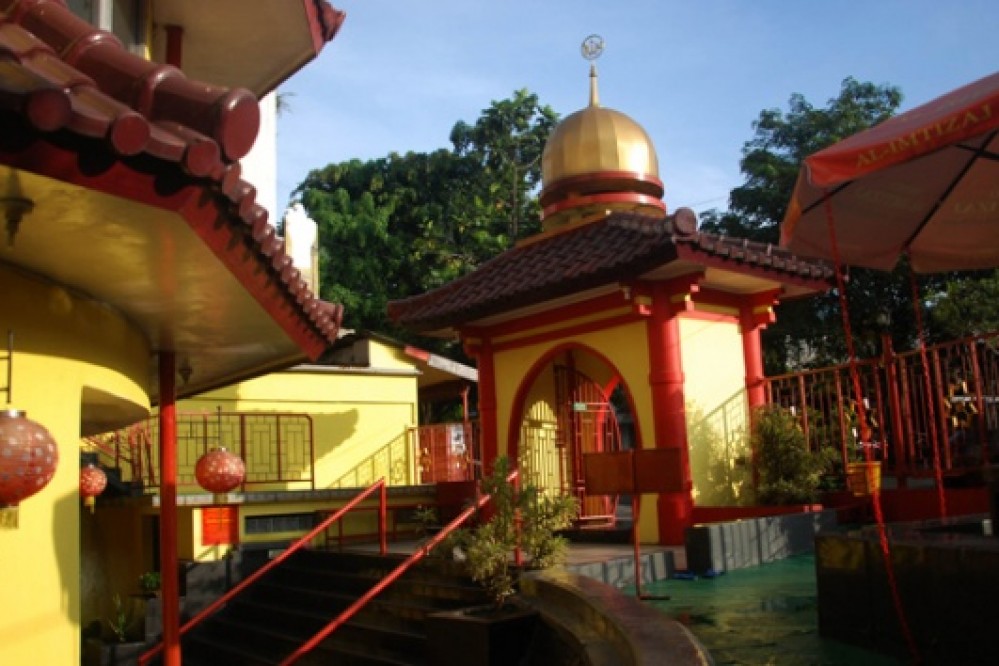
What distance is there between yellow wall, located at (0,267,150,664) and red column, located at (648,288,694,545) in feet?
26.1

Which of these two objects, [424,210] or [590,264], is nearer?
[590,264]

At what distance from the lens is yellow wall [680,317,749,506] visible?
39.8ft

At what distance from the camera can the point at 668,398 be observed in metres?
11.9

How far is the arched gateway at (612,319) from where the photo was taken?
1180cm

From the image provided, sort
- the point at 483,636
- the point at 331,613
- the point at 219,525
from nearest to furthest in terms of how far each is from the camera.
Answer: the point at 483,636 → the point at 331,613 → the point at 219,525

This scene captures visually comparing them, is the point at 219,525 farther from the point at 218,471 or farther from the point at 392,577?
the point at 392,577

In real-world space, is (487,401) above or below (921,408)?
above

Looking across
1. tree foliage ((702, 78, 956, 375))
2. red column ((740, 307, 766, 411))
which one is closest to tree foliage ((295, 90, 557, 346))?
tree foliage ((702, 78, 956, 375))

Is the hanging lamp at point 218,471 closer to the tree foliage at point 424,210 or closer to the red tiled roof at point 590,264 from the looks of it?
the red tiled roof at point 590,264

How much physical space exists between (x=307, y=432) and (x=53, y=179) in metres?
14.2

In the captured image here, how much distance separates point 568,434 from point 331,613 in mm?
5818

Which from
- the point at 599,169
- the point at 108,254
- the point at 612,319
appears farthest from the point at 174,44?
the point at 599,169

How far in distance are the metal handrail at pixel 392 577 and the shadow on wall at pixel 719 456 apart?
373cm

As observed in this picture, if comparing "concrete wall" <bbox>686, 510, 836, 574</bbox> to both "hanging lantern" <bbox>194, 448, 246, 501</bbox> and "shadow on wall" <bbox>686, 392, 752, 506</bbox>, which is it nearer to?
"shadow on wall" <bbox>686, 392, 752, 506</bbox>
